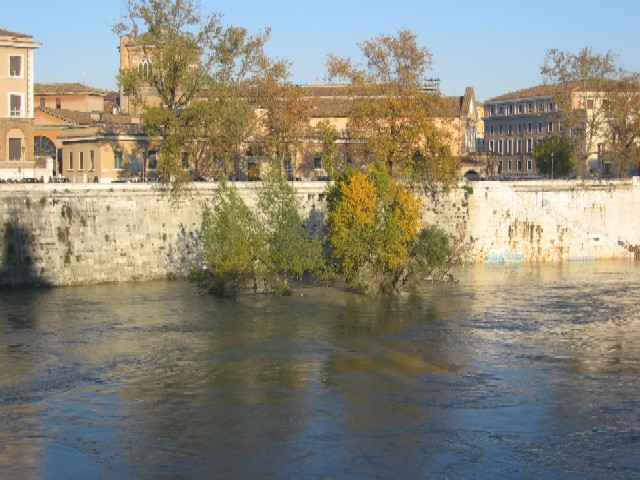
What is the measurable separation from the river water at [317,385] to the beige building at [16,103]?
1560cm

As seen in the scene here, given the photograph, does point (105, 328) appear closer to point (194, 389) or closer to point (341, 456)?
point (194, 389)

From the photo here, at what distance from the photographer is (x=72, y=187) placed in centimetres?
4684

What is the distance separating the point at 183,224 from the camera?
1962 inches

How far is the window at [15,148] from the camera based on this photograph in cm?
5784

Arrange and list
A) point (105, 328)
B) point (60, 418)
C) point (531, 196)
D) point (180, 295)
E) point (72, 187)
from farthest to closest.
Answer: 1. point (531, 196)
2. point (72, 187)
3. point (180, 295)
4. point (105, 328)
5. point (60, 418)

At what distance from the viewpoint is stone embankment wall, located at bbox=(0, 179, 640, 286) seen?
45688 millimetres

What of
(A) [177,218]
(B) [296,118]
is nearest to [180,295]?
(A) [177,218]

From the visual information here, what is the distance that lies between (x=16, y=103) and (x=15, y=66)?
188 cm

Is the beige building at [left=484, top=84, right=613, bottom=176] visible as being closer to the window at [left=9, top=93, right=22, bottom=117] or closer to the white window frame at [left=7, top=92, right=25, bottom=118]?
the white window frame at [left=7, top=92, right=25, bottom=118]

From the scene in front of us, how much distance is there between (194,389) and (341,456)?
6.54 m

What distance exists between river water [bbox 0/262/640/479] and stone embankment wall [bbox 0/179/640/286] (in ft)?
7.64

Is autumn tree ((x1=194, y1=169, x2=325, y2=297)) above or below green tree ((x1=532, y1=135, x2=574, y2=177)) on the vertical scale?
below

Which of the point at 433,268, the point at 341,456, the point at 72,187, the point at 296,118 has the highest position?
the point at 296,118

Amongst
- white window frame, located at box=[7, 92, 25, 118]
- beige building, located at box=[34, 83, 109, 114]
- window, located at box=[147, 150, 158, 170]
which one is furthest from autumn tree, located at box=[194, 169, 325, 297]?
beige building, located at box=[34, 83, 109, 114]
